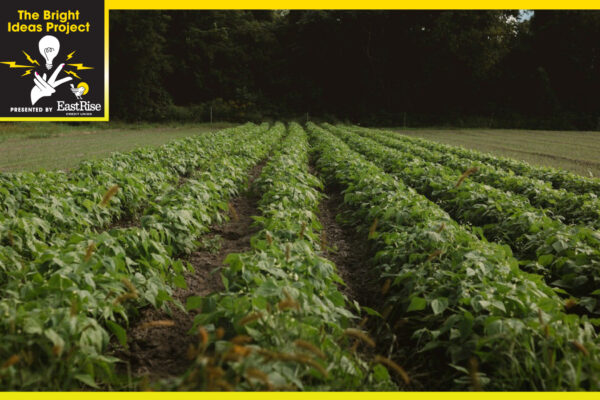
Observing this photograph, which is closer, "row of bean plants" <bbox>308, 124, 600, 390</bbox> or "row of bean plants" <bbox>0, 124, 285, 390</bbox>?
"row of bean plants" <bbox>0, 124, 285, 390</bbox>

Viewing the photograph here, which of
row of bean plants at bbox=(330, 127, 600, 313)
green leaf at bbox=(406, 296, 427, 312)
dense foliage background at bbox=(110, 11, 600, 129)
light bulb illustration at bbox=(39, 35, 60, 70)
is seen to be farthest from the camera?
dense foliage background at bbox=(110, 11, 600, 129)

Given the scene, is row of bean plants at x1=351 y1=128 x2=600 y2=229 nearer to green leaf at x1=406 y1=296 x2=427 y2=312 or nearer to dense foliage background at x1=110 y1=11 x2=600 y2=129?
green leaf at x1=406 y1=296 x2=427 y2=312

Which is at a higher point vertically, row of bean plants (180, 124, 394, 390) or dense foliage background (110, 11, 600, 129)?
dense foliage background (110, 11, 600, 129)

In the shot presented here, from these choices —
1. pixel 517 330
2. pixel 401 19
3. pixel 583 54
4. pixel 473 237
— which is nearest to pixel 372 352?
pixel 517 330

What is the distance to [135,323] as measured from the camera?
13.0 ft

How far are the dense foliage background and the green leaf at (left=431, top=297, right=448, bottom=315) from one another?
44272mm

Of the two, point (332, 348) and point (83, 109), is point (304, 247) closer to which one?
point (332, 348)

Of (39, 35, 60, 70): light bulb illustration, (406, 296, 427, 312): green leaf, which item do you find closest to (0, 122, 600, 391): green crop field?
(406, 296, 427, 312): green leaf

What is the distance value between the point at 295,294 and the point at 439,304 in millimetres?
1221

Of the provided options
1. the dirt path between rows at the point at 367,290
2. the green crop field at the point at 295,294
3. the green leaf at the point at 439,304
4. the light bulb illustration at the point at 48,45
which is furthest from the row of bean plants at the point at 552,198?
the light bulb illustration at the point at 48,45

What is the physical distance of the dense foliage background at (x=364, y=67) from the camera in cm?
4481

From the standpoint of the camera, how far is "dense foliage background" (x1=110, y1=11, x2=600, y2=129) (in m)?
44.8

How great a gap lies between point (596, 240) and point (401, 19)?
49.9 meters

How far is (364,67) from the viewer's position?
2045 inches
